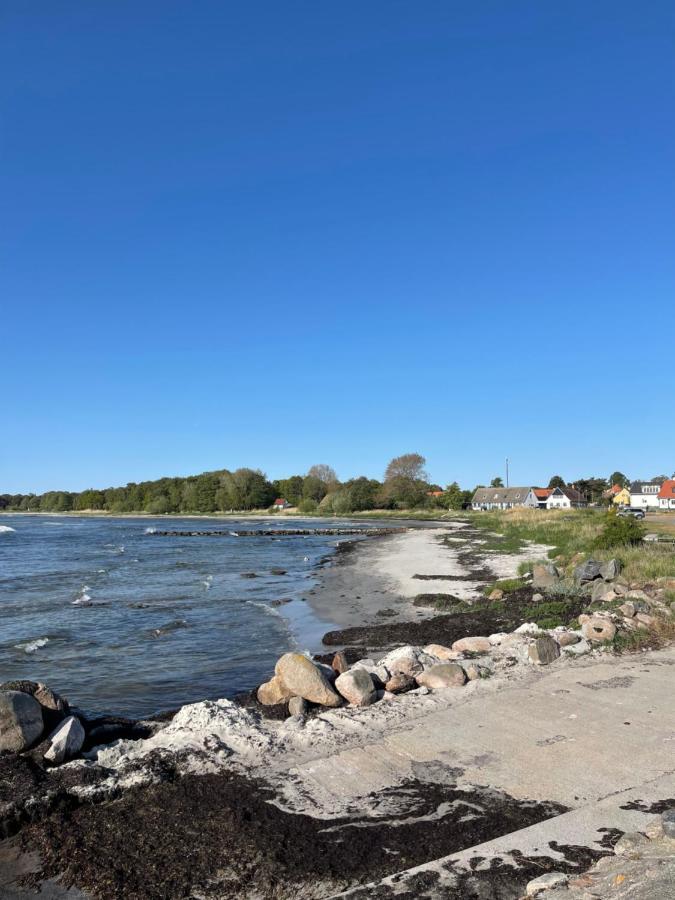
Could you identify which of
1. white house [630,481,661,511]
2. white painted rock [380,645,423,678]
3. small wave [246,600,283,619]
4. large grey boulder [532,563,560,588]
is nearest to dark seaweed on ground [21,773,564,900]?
white painted rock [380,645,423,678]

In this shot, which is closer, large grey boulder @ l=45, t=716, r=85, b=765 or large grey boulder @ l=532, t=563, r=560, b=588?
large grey boulder @ l=45, t=716, r=85, b=765

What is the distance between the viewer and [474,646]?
11539 millimetres

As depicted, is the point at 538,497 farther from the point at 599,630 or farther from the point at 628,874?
the point at 628,874

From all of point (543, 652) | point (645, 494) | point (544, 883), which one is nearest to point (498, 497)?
point (645, 494)

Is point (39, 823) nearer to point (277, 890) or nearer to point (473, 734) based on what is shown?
point (277, 890)

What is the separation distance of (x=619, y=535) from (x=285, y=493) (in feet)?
452

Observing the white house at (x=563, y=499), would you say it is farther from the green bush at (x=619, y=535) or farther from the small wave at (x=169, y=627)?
the small wave at (x=169, y=627)

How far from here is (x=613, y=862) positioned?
448 cm

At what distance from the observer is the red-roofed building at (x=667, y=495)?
10512 centimetres

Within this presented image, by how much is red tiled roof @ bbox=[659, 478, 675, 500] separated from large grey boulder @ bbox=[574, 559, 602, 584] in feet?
322

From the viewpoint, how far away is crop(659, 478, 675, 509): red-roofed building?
4139 inches

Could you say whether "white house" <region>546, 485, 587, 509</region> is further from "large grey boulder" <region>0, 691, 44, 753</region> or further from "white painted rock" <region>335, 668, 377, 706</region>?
"large grey boulder" <region>0, 691, 44, 753</region>

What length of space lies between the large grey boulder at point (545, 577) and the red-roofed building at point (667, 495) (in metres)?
94.9

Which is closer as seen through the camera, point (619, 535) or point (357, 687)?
point (357, 687)
